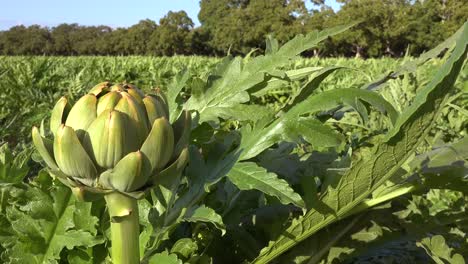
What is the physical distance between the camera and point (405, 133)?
509mm

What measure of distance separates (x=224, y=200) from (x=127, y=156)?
0.90 ft

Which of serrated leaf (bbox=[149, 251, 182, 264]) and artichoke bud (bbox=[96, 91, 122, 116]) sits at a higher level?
artichoke bud (bbox=[96, 91, 122, 116])

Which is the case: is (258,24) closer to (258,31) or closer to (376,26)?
(258,31)

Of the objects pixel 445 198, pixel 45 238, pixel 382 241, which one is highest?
pixel 45 238

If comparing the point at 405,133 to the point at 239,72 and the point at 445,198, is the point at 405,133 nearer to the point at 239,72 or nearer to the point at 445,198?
the point at 239,72

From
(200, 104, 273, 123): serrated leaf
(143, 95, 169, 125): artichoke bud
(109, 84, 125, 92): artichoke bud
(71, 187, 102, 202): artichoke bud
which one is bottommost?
(71, 187, 102, 202): artichoke bud

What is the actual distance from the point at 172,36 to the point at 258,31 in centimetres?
557

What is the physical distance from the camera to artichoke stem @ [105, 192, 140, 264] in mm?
459

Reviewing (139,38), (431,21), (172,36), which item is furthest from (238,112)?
(139,38)

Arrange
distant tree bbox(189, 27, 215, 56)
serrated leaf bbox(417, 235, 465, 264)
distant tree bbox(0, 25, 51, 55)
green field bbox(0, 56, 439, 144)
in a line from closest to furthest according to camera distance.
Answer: serrated leaf bbox(417, 235, 465, 264) → green field bbox(0, 56, 439, 144) → distant tree bbox(189, 27, 215, 56) → distant tree bbox(0, 25, 51, 55)

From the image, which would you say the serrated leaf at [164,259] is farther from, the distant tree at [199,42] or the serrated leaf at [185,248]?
the distant tree at [199,42]

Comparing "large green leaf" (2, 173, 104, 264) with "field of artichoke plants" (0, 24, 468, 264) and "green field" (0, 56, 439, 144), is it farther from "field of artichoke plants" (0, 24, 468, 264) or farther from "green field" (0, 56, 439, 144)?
"green field" (0, 56, 439, 144)

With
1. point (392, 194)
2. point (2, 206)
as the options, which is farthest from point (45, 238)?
point (392, 194)

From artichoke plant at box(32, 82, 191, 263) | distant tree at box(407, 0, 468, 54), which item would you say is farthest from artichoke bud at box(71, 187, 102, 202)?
distant tree at box(407, 0, 468, 54)
